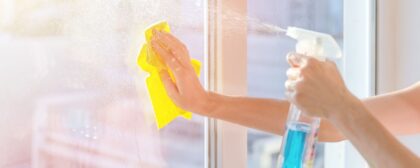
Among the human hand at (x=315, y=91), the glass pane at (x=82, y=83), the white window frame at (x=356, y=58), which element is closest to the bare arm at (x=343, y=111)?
the human hand at (x=315, y=91)

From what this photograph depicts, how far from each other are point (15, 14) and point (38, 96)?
0.12 m

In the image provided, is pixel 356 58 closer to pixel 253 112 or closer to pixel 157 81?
pixel 253 112

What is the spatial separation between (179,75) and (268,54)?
30 cm

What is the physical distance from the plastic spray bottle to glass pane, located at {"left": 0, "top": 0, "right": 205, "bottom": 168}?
267 millimetres

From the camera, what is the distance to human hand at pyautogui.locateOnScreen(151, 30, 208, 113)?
2.50ft

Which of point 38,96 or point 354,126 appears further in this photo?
point 38,96

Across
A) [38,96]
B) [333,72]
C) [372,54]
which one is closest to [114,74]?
[38,96]

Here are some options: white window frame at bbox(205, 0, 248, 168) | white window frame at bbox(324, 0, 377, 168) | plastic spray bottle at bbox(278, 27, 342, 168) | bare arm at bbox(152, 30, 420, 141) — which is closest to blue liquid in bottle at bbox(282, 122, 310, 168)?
plastic spray bottle at bbox(278, 27, 342, 168)

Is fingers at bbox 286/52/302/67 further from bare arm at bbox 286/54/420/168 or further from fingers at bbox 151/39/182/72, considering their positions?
fingers at bbox 151/39/182/72

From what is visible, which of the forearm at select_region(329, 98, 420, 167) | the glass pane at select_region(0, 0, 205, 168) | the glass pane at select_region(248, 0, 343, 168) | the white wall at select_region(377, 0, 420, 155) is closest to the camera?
the forearm at select_region(329, 98, 420, 167)

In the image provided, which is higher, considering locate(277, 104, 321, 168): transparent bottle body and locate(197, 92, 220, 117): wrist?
locate(197, 92, 220, 117): wrist

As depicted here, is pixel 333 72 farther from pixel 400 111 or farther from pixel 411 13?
pixel 411 13

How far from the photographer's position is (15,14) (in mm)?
696

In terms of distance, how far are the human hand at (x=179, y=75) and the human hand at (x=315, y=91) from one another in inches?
8.4
